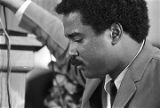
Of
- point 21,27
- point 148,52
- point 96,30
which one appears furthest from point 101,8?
point 21,27

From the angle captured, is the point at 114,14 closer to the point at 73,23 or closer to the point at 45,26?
the point at 73,23

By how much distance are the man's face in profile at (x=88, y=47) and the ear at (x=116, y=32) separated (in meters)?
0.03

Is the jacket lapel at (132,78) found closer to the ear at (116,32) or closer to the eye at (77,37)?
the ear at (116,32)

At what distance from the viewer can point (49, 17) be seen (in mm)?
3336

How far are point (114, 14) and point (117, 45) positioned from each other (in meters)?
0.17

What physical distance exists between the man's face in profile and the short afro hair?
0.12 ft

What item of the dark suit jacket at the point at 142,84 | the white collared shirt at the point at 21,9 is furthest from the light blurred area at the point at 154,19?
the dark suit jacket at the point at 142,84

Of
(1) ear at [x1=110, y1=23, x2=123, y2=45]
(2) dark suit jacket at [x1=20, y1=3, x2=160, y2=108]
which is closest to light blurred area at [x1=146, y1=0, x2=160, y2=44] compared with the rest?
(2) dark suit jacket at [x1=20, y1=3, x2=160, y2=108]

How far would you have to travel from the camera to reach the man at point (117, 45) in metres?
2.66

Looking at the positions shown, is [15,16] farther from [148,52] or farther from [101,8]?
[148,52]

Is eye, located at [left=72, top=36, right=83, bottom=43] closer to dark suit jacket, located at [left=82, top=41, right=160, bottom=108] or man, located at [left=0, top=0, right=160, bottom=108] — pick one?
man, located at [left=0, top=0, right=160, bottom=108]

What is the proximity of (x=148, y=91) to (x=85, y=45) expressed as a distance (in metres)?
0.44

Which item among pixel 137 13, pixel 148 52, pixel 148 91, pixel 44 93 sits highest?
pixel 137 13

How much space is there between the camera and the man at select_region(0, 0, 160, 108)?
2664mm
